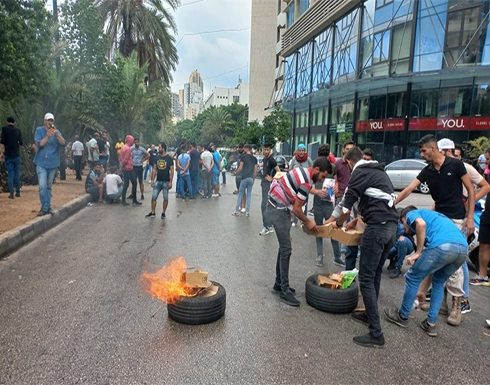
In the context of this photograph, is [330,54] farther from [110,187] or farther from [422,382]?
[422,382]

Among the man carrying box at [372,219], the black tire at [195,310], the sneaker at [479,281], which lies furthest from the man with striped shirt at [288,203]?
the sneaker at [479,281]

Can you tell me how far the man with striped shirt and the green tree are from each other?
6.83 m

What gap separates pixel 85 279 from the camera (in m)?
4.92

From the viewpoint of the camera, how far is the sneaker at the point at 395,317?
3.90m

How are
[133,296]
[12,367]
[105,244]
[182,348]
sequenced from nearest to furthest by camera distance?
1. [12,367]
2. [182,348]
3. [133,296]
4. [105,244]

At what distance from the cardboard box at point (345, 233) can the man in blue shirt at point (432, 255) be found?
0.51m

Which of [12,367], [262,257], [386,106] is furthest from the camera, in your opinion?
[386,106]

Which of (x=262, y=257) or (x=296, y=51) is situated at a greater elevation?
(x=296, y=51)

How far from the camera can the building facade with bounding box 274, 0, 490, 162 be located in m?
23.2

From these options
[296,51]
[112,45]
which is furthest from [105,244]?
[296,51]

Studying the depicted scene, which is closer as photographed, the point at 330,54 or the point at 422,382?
the point at 422,382

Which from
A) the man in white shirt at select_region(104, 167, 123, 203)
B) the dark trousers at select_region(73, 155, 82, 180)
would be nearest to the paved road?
the man in white shirt at select_region(104, 167, 123, 203)

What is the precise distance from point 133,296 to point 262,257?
8.12 ft

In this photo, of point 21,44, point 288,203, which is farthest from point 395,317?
point 21,44
